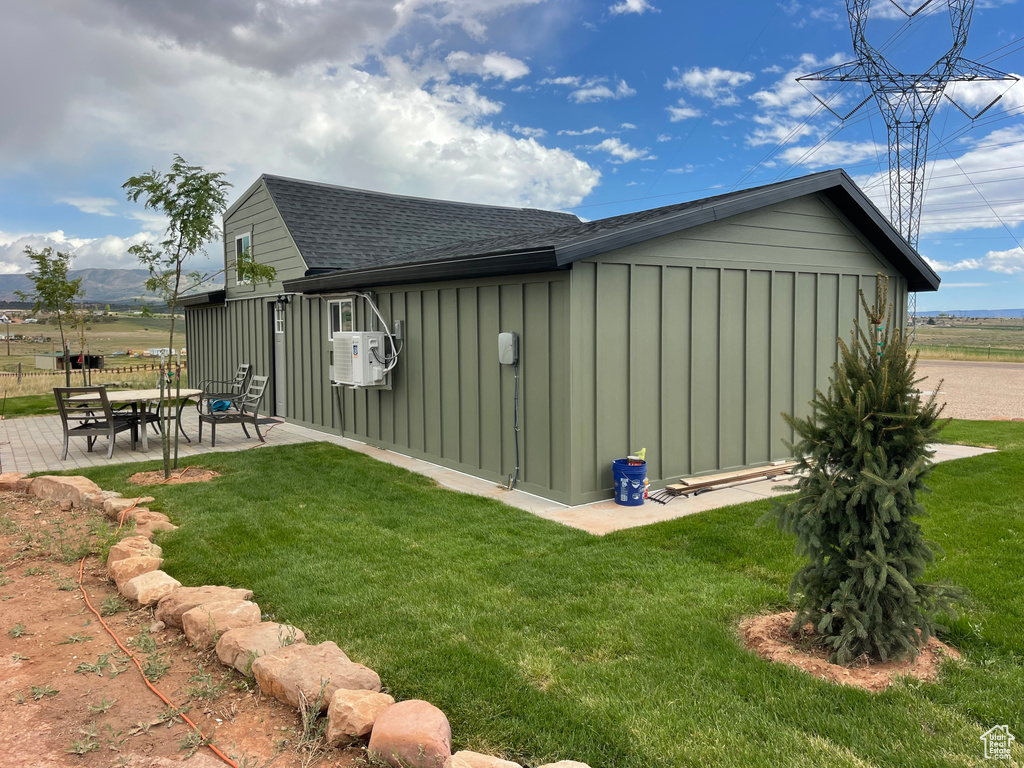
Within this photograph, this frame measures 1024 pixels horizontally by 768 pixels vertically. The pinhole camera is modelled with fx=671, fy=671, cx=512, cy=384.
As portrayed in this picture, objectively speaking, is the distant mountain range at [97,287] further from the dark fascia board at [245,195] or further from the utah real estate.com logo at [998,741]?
the utah real estate.com logo at [998,741]

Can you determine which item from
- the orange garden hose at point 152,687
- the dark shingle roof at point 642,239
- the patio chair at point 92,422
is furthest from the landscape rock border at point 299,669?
the patio chair at point 92,422

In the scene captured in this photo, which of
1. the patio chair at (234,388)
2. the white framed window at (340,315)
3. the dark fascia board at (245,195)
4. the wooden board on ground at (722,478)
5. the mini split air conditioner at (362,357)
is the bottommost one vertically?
the wooden board on ground at (722,478)

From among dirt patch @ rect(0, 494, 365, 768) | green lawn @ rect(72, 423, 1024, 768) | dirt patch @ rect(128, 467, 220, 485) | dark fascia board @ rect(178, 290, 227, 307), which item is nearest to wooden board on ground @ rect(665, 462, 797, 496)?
green lawn @ rect(72, 423, 1024, 768)

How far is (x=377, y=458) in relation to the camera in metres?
8.75

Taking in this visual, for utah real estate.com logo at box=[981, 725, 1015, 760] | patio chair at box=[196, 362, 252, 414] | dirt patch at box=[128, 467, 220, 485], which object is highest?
patio chair at box=[196, 362, 252, 414]

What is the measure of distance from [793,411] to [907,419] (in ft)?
17.9

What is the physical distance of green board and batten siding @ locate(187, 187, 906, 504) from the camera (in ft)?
21.3

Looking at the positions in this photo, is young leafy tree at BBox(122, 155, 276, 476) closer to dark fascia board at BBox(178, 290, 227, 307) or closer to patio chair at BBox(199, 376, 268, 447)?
patio chair at BBox(199, 376, 268, 447)

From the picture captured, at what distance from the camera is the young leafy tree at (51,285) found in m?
13.4

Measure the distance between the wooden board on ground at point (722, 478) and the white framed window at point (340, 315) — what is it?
17.7 feet

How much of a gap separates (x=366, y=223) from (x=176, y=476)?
750cm

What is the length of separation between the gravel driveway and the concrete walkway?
9.57 ft

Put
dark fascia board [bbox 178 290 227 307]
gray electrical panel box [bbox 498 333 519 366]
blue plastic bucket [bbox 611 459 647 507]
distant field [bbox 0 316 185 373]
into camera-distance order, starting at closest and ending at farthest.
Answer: blue plastic bucket [bbox 611 459 647 507] → gray electrical panel box [bbox 498 333 519 366] → dark fascia board [bbox 178 290 227 307] → distant field [bbox 0 316 185 373]

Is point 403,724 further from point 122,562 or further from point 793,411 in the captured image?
point 793,411
